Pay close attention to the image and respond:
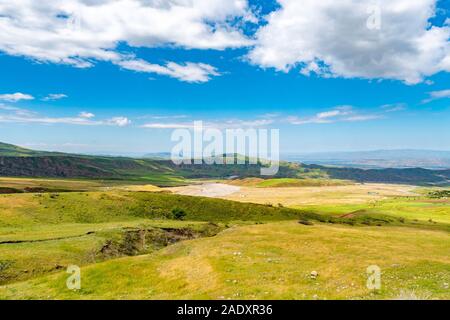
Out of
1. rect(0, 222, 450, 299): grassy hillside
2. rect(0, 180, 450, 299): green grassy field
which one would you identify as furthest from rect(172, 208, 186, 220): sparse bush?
rect(0, 222, 450, 299): grassy hillside

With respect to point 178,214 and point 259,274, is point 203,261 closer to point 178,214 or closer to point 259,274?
point 259,274

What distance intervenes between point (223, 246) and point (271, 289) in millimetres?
20876

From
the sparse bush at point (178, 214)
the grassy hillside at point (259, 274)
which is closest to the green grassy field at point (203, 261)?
the grassy hillside at point (259, 274)

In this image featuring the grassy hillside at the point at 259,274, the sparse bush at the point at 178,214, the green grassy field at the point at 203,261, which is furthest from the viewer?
the sparse bush at the point at 178,214

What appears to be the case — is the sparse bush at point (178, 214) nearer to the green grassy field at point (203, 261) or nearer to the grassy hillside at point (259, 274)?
the green grassy field at point (203, 261)

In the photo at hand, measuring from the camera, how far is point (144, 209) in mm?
94750

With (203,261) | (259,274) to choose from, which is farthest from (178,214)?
(259,274)

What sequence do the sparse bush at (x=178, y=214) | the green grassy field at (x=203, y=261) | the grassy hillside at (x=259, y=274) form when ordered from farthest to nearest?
the sparse bush at (x=178, y=214)
the green grassy field at (x=203, y=261)
the grassy hillside at (x=259, y=274)

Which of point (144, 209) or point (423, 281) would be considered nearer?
point (423, 281)

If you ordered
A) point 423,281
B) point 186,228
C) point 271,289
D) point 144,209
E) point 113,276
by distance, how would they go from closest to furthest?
point 271,289, point 423,281, point 113,276, point 186,228, point 144,209
